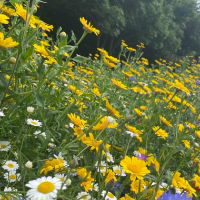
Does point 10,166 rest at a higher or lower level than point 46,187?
lower

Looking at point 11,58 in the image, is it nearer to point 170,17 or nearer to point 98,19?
point 98,19

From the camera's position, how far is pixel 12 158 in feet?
4.63

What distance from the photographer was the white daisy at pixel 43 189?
730mm

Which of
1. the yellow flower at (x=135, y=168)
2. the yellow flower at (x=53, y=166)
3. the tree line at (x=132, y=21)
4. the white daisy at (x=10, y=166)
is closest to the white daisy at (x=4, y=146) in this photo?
the white daisy at (x=10, y=166)

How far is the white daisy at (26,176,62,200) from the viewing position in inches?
28.7

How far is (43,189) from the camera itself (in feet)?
2.48

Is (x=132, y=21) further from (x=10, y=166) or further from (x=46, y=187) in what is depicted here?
(x=46, y=187)

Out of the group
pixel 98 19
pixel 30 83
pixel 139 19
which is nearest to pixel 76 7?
pixel 98 19

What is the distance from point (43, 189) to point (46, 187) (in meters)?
0.01

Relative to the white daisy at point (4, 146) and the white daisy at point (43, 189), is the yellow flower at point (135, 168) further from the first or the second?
the white daisy at point (4, 146)

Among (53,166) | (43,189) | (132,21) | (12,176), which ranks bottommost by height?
(132,21)

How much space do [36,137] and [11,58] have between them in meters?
0.41

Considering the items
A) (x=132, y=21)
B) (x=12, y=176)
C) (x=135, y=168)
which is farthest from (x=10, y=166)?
(x=132, y=21)

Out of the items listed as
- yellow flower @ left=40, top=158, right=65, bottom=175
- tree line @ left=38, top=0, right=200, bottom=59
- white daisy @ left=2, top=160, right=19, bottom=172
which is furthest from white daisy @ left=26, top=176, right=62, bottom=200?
tree line @ left=38, top=0, right=200, bottom=59
